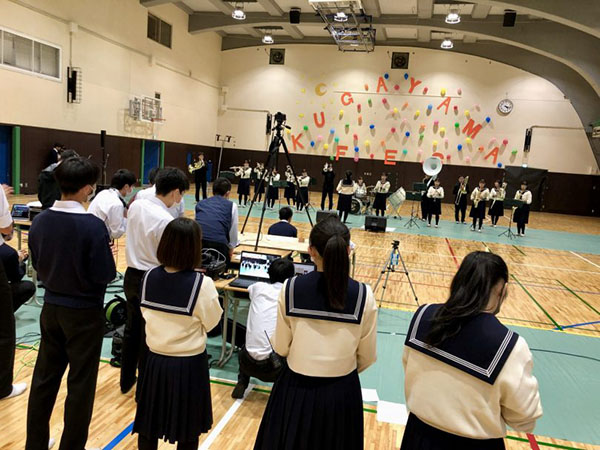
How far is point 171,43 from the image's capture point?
2053 centimetres

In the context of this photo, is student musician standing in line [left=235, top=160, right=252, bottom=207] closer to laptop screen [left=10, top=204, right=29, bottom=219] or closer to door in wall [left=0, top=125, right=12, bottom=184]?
door in wall [left=0, top=125, right=12, bottom=184]

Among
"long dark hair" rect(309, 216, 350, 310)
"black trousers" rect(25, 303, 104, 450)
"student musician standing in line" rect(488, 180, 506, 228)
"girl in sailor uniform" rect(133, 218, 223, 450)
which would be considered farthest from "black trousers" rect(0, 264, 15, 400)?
"student musician standing in line" rect(488, 180, 506, 228)

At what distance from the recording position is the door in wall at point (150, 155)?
20.0 metres

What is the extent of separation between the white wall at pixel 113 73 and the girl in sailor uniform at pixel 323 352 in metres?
14.1

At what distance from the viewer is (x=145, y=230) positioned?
3.41 meters

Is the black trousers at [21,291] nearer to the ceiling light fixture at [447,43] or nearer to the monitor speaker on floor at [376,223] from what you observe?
the monitor speaker on floor at [376,223]

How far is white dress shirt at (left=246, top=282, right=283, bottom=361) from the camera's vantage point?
11.5 ft

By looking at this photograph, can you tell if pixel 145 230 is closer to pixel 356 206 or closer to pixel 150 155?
pixel 356 206

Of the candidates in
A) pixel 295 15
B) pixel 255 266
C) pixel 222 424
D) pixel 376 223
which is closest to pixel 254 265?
pixel 255 266

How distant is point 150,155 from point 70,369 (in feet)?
61.9

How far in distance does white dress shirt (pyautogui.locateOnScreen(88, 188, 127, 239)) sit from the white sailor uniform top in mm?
3304

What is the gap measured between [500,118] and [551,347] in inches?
776

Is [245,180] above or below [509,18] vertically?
below

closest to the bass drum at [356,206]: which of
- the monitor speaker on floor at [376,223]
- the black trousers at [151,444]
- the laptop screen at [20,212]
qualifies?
the monitor speaker on floor at [376,223]
